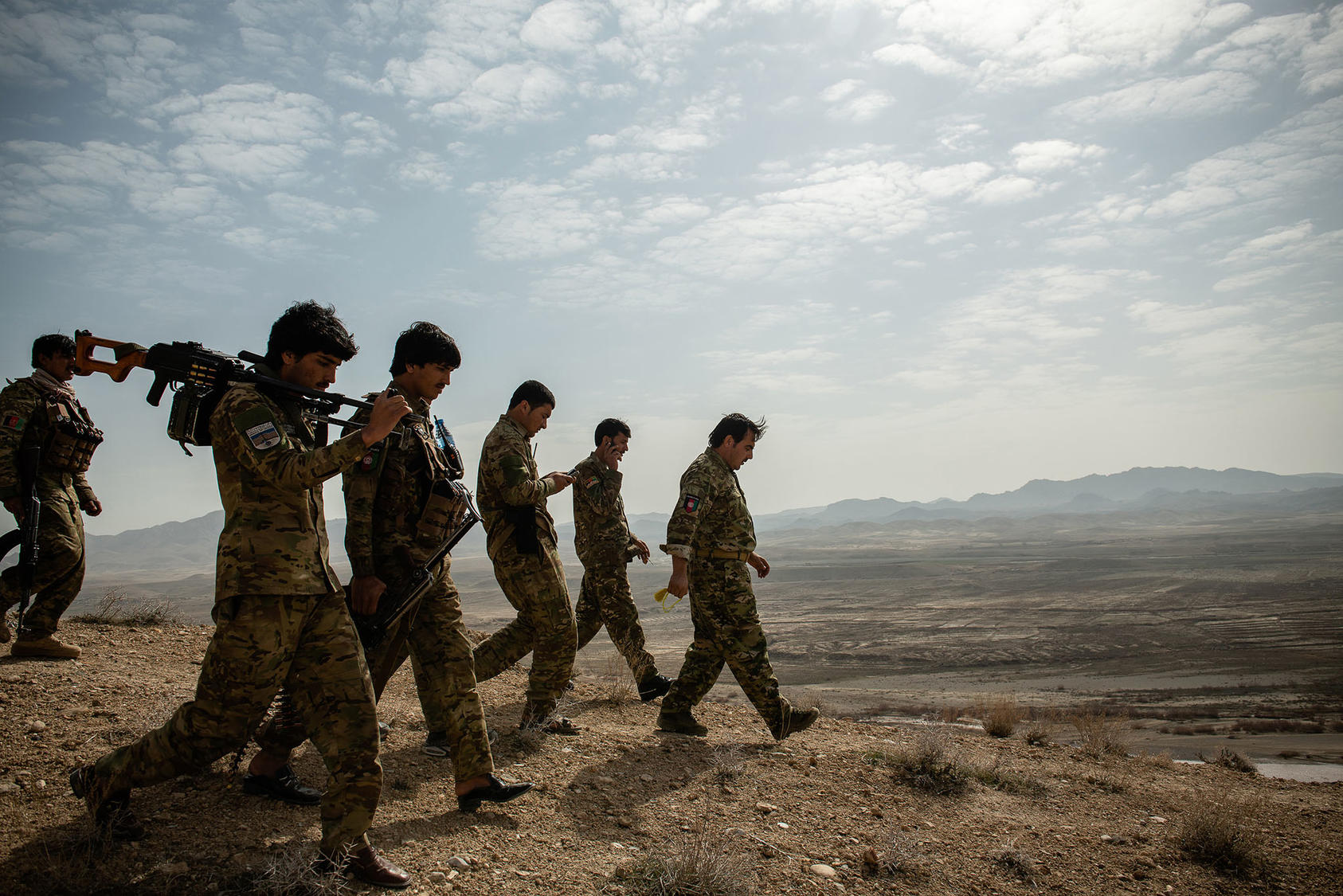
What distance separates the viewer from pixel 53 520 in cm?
518

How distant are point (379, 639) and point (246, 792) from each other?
968 millimetres

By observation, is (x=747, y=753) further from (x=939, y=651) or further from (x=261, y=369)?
(x=939, y=651)

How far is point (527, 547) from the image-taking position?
4.52 meters

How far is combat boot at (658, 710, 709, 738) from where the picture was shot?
5457mm

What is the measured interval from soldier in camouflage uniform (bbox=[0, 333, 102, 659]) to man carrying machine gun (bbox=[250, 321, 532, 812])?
3.14 m

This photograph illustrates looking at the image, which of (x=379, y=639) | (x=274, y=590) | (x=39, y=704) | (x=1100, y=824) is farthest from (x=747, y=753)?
(x=39, y=704)

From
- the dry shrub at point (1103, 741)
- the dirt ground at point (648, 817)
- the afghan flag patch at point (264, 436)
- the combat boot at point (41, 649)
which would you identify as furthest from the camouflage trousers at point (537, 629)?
the dry shrub at point (1103, 741)

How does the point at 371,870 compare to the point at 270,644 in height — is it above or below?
below

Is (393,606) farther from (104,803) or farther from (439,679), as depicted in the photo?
(104,803)

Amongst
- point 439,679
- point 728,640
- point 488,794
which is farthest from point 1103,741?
point 439,679

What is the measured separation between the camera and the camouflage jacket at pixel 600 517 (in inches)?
257

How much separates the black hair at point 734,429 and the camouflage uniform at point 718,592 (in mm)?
215

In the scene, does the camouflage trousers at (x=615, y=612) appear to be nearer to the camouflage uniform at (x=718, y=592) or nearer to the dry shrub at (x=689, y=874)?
the camouflage uniform at (x=718, y=592)

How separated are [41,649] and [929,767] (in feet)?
21.2
